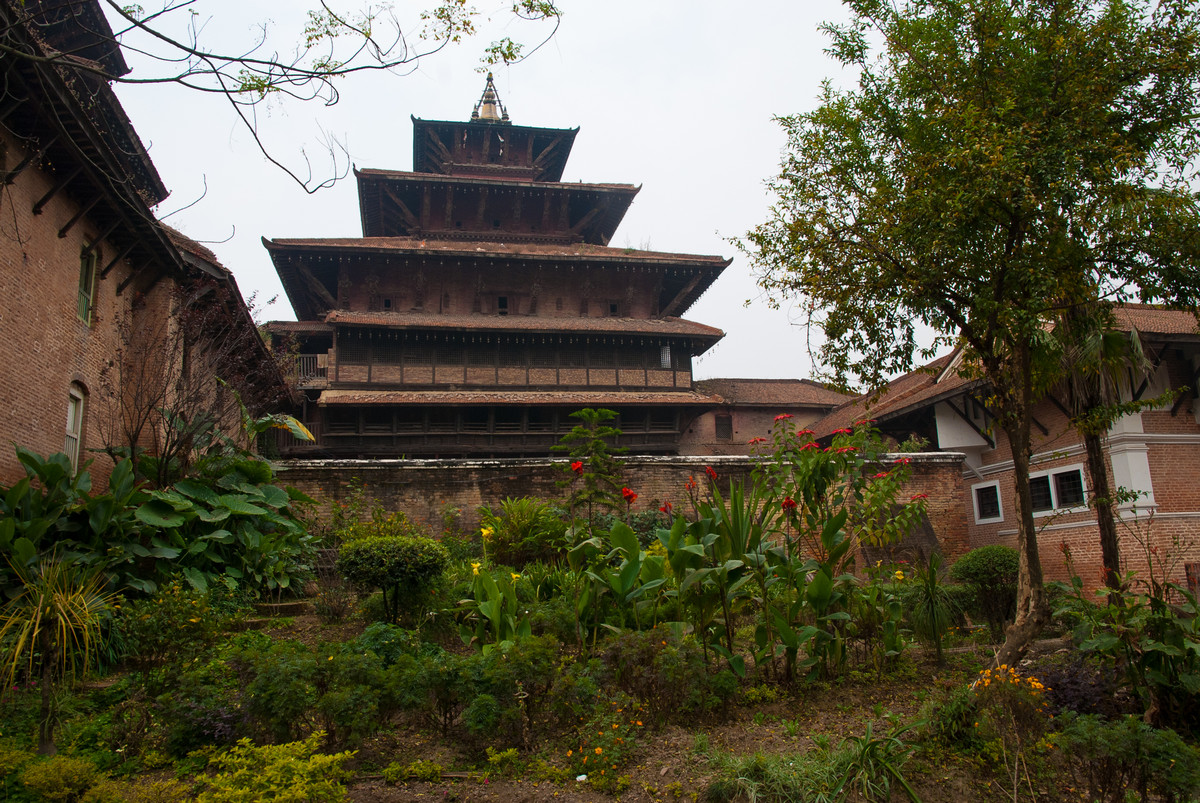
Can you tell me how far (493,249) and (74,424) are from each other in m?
13.9

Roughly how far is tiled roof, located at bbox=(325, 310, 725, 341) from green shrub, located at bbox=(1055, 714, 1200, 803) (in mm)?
19249

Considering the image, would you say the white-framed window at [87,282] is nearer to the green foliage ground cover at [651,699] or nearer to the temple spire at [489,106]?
the green foliage ground cover at [651,699]

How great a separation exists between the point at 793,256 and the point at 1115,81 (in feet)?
9.11

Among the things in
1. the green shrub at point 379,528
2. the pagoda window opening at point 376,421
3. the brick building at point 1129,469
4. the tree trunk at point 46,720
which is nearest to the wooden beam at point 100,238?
the green shrub at point 379,528

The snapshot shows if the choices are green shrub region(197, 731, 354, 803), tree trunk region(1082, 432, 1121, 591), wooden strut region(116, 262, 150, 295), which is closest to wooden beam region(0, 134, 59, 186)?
wooden strut region(116, 262, 150, 295)

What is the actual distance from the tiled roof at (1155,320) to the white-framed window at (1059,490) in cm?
272

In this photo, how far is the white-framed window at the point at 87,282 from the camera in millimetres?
11922

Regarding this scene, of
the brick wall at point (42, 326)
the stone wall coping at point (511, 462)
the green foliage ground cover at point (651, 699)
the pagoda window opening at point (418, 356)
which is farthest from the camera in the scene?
the pagoda window opening at point (418, 356)

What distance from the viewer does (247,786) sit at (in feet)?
14.6

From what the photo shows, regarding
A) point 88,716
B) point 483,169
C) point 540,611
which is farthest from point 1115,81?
point 483,169

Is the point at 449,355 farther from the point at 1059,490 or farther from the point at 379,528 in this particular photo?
the point at 1059,490

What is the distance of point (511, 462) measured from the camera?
15930 mm

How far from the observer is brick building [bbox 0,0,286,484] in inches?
381

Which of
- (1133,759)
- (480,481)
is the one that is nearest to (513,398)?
(480,481)
